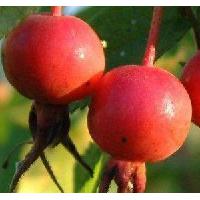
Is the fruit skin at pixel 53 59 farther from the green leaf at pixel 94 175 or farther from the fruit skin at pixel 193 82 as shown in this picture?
the green leaf at pixel 94 175

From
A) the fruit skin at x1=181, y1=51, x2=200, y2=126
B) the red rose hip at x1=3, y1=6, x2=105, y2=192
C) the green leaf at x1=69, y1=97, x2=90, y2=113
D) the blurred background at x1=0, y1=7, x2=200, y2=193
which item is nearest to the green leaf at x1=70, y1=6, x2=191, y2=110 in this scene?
the blurred background at x1=0, y1=7, x2=200, y2=193

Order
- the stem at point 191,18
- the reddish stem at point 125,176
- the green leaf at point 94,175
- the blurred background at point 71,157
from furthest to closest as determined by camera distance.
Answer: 1. the blurred background at point 71,157
2. the green leaf at point 94,175
3. the stem at point 191,18
4. the reddish stem at point 125,176

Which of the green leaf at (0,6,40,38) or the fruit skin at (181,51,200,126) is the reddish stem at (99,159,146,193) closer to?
the fruit skin at (181,51,200,126)

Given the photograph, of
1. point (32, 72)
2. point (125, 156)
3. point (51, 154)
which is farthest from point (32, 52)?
point (51, 154)

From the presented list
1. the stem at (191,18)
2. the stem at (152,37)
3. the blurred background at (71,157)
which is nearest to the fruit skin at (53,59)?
the stem at (152,37)

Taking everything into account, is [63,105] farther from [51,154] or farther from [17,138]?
[17,138]

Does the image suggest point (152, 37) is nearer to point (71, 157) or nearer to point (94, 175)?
point (94, 175)
